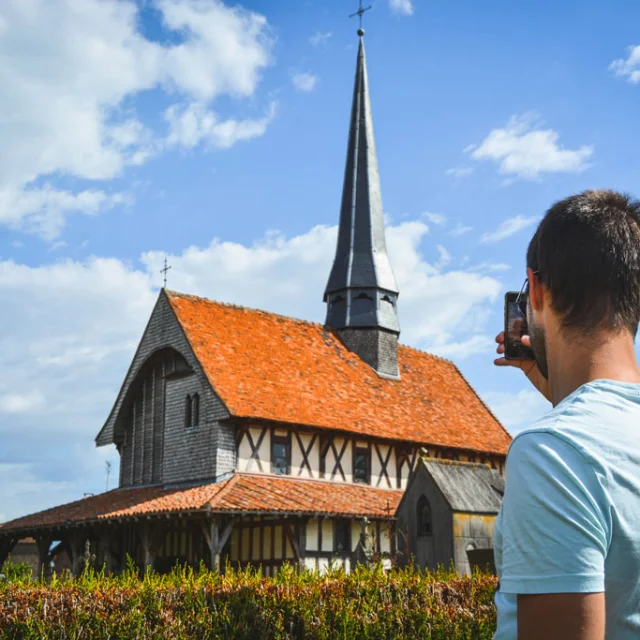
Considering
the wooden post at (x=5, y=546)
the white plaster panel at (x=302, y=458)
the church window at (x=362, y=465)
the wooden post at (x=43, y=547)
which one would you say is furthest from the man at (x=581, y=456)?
the wooden post at (x=5, y=546)

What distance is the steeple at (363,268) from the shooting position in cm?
3203

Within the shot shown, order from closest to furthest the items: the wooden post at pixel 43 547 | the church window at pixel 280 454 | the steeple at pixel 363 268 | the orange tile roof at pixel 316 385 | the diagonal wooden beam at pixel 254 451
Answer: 1. the diagonal wooden beam at pixel 254 451
2. the church window at pixel 280 454
3. the orange tile roof at pixel 316 385
4. the wooden post at pixel 43 547
5. the steeple at pixel 363 268

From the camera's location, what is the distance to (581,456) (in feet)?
4.83

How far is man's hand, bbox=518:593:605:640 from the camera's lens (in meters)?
1.40

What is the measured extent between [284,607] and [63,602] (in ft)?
6.75

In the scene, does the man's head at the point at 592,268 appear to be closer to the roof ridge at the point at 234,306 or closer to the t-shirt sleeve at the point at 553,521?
the t-shirt sleeve at the point at 553,521

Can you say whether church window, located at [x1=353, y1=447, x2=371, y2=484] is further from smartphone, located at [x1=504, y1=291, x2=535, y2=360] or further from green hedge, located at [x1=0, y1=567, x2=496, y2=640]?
smartphone, located at [x1=504, y1=291, x2=535, y2=360]

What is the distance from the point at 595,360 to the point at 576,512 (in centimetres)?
45

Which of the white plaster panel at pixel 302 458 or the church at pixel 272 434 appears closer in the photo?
the church at pixel 272 434

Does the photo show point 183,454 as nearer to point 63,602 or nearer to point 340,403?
point 340,403

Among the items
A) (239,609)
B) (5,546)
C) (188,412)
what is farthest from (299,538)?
(239,609)

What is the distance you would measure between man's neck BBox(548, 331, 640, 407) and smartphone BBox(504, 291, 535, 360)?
53 cm

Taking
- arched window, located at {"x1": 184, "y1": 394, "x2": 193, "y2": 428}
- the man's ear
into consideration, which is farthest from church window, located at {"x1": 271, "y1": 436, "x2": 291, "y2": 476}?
the man's ear

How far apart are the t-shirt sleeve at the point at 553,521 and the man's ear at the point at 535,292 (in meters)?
0.48
